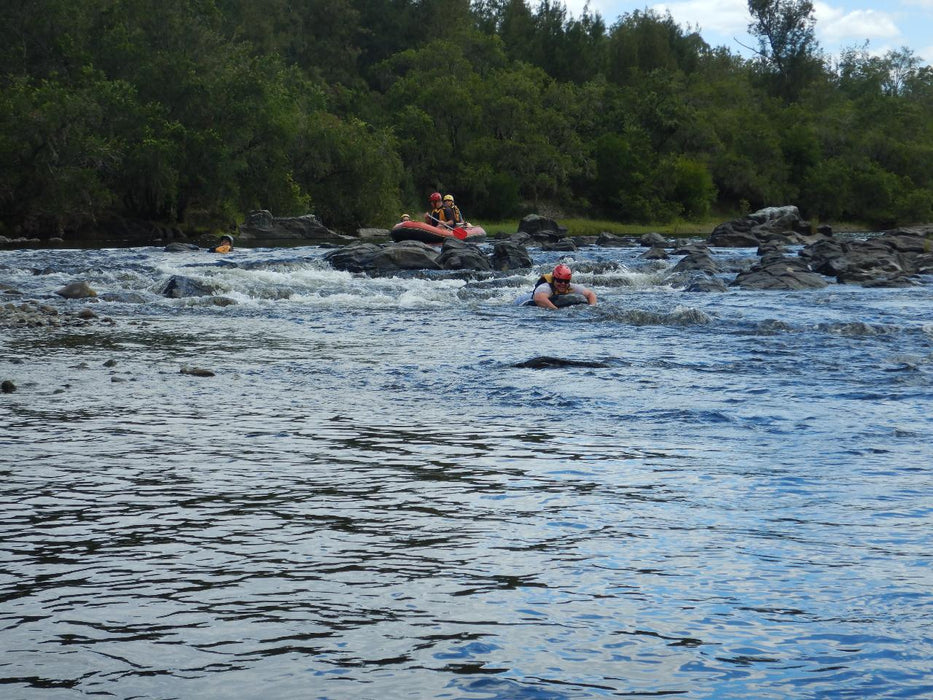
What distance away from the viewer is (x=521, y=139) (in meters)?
74.2

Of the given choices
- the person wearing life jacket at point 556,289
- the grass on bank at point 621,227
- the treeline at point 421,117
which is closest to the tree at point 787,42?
the treeline at point 421,117

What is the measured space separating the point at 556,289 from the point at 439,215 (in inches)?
743

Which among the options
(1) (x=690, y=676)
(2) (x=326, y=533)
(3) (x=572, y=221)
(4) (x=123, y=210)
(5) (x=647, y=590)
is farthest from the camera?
(3) (x=572, y=221)

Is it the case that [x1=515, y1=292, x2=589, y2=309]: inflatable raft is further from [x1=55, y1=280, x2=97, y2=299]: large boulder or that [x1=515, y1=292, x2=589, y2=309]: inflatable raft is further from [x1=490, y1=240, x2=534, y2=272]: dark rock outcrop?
[x1=490, y1=240, x2=534, y2=272]: dark rock outcrop

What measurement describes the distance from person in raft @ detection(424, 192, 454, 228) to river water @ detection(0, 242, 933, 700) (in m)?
24.6

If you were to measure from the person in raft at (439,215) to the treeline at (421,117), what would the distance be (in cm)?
1603

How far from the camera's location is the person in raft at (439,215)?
38.7m

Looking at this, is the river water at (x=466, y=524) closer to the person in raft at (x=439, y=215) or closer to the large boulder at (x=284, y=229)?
the person in raft at (x=439, y=215)

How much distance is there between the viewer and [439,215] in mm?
39219

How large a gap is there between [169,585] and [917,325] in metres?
15.0

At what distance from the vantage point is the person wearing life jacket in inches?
810

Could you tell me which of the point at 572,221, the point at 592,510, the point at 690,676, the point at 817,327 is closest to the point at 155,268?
the point at 817,327

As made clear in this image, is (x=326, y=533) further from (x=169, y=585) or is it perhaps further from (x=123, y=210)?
(x=123, y=210)

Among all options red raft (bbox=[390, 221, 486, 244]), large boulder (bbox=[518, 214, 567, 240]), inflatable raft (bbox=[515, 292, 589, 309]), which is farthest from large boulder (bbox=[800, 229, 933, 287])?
large boulder (bbox=[518, 214, 567, 240])
